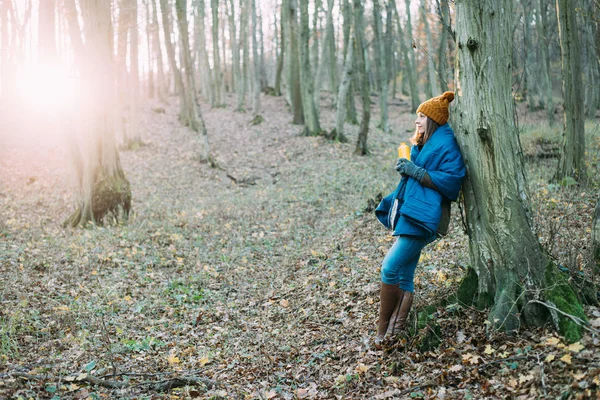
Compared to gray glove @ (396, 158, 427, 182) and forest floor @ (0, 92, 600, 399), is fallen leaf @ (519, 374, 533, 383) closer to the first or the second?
forest floor @ (0, 92, 600, 399)

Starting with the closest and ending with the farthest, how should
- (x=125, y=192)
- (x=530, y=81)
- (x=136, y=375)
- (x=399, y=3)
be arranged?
(x=136, y=375) → (x=125, y=192) → (x=530, y=81) → (x=399, y=3)

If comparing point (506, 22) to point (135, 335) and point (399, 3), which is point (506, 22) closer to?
point (135, 335)

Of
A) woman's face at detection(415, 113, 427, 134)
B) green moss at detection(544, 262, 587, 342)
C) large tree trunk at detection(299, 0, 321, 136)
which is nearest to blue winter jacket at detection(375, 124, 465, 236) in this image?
woman's face at detection(415, 113, 427, 134)

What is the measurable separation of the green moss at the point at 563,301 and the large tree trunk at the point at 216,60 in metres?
25.4

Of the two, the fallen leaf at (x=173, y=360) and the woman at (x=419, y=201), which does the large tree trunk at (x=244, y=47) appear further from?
the woman at (x=419, y=201)

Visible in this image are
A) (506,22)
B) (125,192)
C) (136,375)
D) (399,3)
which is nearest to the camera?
(506,22)

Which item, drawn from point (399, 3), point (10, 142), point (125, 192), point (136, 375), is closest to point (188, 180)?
point (125, 192)

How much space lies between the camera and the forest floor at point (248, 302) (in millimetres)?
3697

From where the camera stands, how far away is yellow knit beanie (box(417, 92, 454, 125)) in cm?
411

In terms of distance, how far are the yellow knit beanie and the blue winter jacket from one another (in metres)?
0.10

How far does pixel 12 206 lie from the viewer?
34.8 feet

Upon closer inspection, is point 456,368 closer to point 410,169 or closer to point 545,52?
point 410,169

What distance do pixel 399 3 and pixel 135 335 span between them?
3348 centimetres

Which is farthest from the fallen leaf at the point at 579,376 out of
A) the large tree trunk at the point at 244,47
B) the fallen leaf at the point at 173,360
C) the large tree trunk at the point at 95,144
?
the large tree trunk at the point at 244,47
